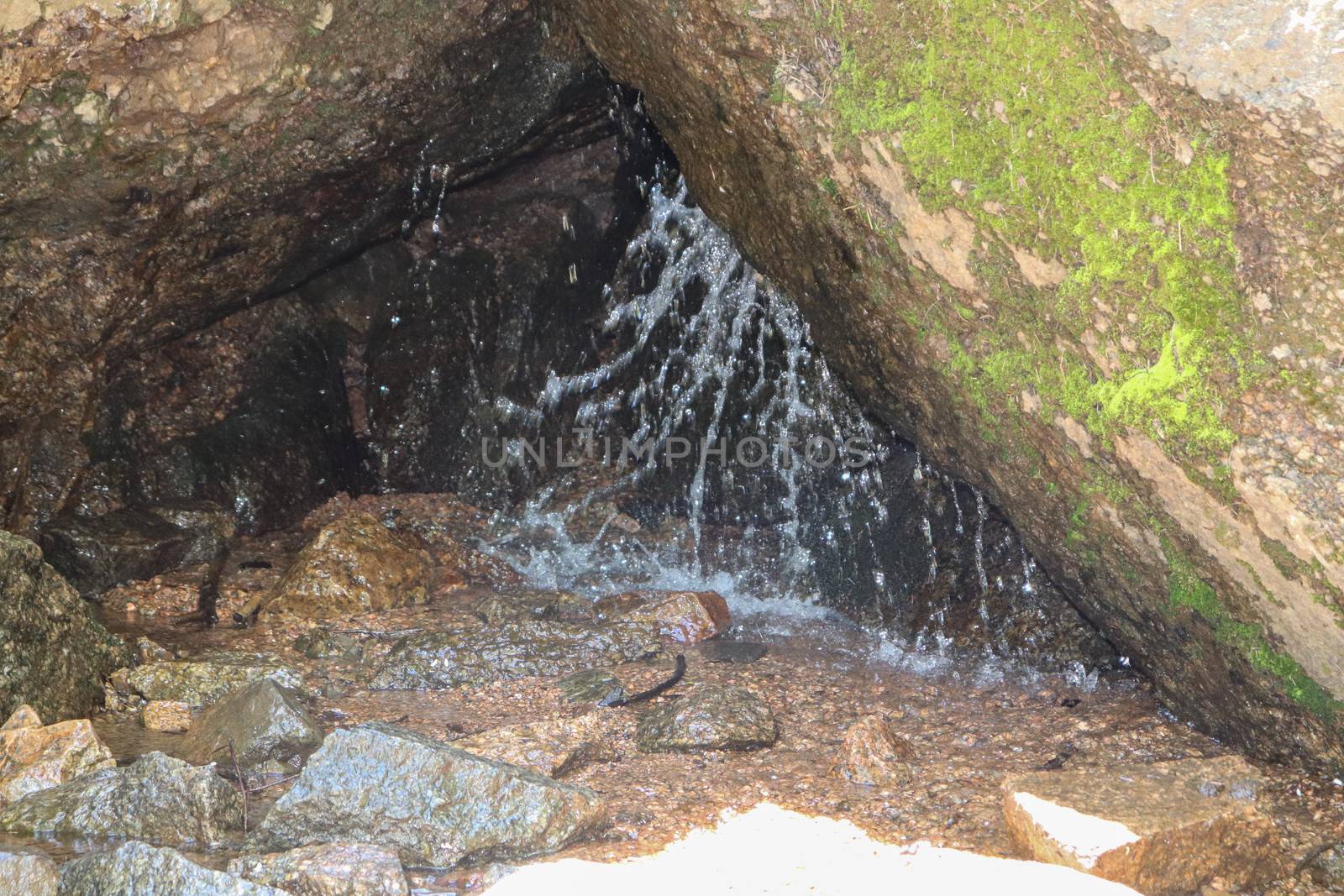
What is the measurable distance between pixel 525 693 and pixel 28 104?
2602mm

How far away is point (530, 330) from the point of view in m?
6.45

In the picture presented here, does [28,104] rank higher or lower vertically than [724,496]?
higher

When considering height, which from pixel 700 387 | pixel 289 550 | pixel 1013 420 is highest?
pixel 1013 420

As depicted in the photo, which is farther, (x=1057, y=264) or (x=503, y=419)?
(x=503, y=419)

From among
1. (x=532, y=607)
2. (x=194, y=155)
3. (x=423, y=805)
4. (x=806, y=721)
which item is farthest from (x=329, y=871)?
(x=194, y=155)

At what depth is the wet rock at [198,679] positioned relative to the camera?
379 centimetres

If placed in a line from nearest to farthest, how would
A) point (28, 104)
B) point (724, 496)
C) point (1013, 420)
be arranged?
point (1013, 420), point (28, 104), point (724, 496)

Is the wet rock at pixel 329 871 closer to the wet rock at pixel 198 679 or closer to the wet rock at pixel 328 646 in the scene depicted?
the wet rock at pixel 198 679

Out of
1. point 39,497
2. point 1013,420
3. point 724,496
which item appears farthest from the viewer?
point 724,496

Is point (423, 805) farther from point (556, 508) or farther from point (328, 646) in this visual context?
point (556, 508)

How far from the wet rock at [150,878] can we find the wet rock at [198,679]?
4.23 ft

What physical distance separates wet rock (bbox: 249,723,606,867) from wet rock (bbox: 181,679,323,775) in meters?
0.52

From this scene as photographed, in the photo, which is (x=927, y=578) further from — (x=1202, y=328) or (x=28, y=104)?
(x=28, y=104)

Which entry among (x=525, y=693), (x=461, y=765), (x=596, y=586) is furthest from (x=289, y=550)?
(x=461, y=765)
